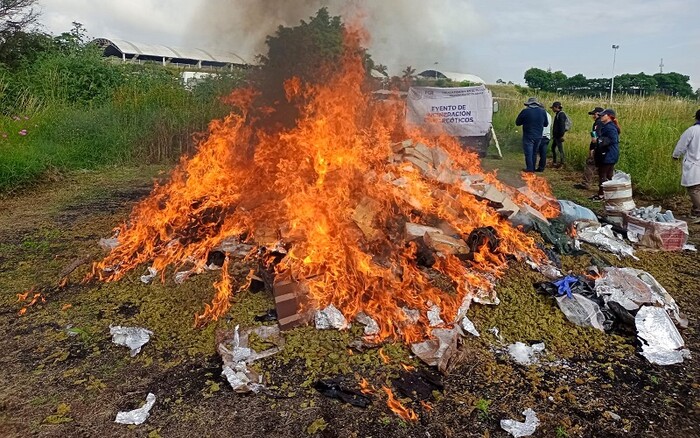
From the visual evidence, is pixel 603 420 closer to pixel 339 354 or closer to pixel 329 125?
pixel 339 354

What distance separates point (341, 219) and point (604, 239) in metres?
3.71

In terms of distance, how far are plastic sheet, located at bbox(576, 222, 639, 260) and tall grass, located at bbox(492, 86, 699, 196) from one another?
3.79m

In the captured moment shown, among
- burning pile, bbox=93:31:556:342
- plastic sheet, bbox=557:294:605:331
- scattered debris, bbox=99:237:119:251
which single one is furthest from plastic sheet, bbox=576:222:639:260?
scattered debris, bbox=99:237:119:251

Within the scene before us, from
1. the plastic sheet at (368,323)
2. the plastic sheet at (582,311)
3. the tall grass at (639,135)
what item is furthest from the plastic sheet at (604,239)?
the tall grass at (639,135)

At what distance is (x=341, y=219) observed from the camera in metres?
4.79

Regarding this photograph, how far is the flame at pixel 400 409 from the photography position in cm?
306

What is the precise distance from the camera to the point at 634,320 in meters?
4.02

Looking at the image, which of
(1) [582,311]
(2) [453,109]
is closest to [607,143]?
(2) [453,109]

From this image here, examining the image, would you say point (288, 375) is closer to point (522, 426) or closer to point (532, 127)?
point (522, 426)

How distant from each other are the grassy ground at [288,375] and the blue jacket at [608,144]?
4.51 m

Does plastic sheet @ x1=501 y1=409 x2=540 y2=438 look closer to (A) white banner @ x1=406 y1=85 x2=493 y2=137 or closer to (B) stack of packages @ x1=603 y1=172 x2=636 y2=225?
(B) stack of packages @ x1=603 y1=172 x2=636 y2=225

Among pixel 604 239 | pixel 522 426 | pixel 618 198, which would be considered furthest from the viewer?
pixel 618 198

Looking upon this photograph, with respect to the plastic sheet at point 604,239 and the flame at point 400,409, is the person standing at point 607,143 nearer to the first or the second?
the plastic sheet at point 604,239

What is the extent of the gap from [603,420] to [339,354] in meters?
1.89
